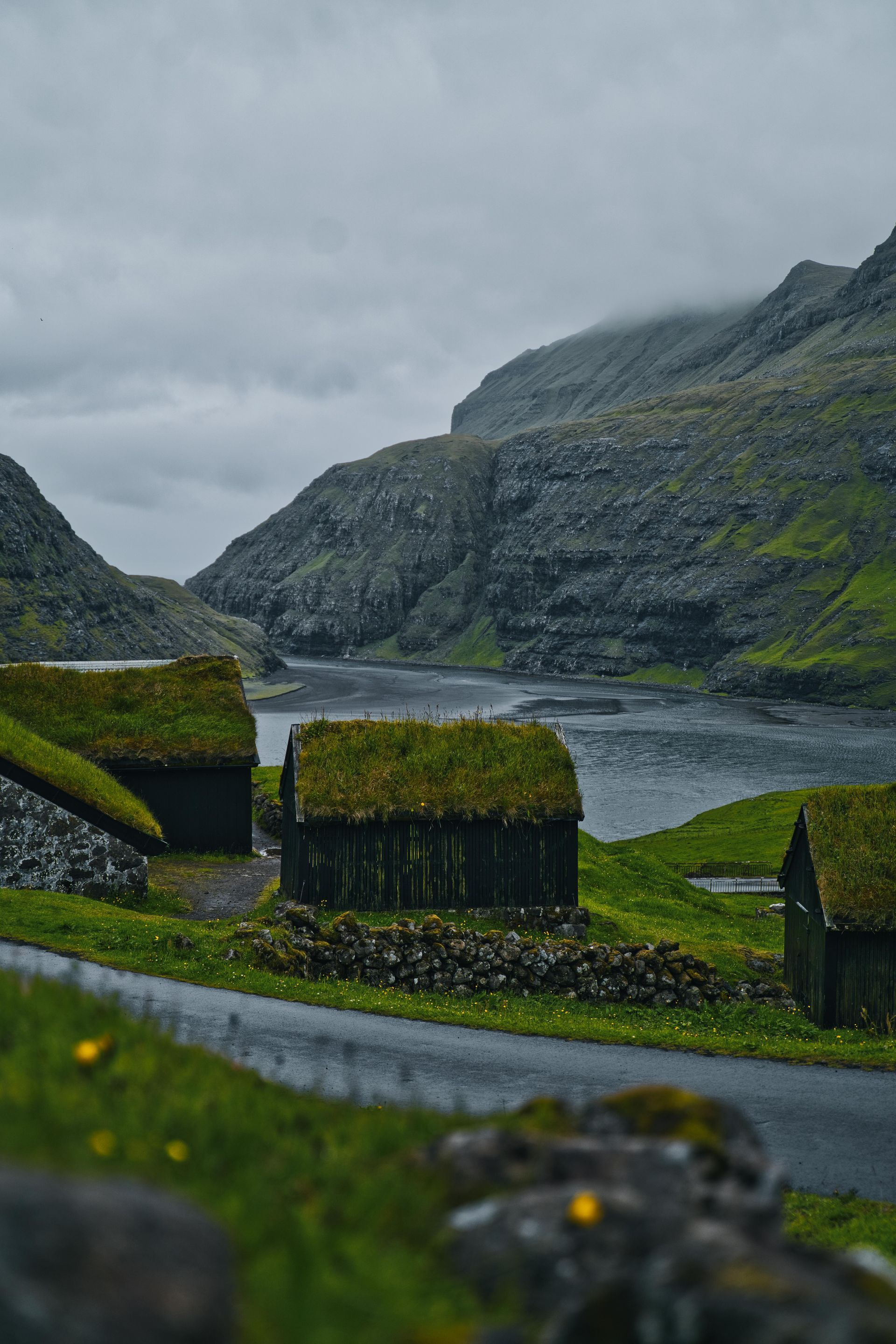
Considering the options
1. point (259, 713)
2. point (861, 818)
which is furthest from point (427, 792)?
point (259, 713)

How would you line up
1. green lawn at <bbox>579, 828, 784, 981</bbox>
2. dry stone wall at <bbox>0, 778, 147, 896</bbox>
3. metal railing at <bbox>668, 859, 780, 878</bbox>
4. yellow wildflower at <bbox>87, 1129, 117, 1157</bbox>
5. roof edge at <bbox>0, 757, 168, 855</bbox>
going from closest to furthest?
yellow wildflower at <bbox>87, 1129, 117, 1157</bbox> → dry stone wall at <bbox>0, 778, 147, 896</bbox> → roof edge at <bbox>0, 757, 168, 855</bbox> → green lawn at <bbox>579, 828, 784, 981</bbox> → metal railing at <bbox>668, 859, 780, 878</bbox>

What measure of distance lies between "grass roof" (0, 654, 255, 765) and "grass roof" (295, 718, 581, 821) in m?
9.18

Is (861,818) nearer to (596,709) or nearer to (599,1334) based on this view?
(599,1334)

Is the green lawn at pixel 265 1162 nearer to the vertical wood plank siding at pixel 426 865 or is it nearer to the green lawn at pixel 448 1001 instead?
the green lawn at pixel 448 1001

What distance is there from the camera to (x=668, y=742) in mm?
125250

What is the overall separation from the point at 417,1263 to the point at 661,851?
60260 millimetres

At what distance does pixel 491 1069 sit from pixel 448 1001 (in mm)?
5818

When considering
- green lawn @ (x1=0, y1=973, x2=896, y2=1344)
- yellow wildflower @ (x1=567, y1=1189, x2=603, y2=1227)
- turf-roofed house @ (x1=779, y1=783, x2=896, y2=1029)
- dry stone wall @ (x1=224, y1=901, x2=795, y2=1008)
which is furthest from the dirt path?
yellow wildflower @ (x1=567, y1=1189, x2=603, y2=1227)

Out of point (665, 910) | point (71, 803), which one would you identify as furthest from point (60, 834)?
point (665, 910)

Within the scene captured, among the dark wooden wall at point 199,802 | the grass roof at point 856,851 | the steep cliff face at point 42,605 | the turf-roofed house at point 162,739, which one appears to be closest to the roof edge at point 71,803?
the turf-roofed house at point 162,739

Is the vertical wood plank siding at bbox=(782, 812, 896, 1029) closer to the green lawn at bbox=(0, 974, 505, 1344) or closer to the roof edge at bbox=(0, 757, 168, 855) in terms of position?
the green lawn at bbox=(0, 974, 505, 1344)

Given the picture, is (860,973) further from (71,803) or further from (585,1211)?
(71,803)

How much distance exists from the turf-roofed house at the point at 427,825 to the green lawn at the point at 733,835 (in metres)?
→ 19.5

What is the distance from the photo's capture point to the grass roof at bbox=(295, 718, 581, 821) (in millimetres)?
31094
